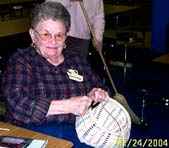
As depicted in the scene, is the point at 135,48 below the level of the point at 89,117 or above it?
below

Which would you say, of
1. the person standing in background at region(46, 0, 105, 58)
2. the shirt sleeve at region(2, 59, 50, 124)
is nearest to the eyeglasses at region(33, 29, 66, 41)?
the shirt sleeve at region(2, 59, 50, 124)

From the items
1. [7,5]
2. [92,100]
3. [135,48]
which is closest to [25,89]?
[92,100]

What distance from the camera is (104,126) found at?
1.62 meters

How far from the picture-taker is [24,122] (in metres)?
1.78

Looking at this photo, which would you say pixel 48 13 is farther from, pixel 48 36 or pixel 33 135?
pixel 33 135

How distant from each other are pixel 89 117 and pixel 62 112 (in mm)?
180

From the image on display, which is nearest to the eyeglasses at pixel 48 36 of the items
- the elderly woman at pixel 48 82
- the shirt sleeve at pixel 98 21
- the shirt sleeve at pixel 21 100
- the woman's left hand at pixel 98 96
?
the elderly woman at pixel 48 82

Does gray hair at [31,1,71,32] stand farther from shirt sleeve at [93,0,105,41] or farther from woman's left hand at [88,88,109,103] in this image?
shirt sleeve at [93,0,105,41]

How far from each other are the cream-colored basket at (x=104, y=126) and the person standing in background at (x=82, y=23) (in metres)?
1.57

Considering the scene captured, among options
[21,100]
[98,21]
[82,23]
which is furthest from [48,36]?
[98,21]

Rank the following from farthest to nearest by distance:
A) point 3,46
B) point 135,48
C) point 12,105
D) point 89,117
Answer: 1. point 135,48
2. point 3,46
3. point 12,105
4. point 89,117

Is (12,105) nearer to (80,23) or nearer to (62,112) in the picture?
(62,112)

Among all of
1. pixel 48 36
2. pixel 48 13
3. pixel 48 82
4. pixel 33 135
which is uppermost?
pixel 48 13

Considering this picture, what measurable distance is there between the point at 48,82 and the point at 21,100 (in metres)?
0.21
